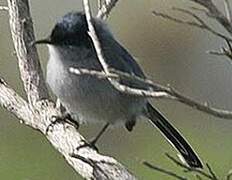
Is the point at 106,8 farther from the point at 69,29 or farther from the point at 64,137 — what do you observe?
the point at 64,137

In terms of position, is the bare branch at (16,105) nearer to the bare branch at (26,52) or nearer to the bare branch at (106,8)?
the bare branch at (26,52)

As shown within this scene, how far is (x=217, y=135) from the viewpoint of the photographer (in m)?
5.56

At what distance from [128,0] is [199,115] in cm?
131

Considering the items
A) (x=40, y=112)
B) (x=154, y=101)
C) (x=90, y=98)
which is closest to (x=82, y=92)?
(x=90, y=98)

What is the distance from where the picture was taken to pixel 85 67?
291cm

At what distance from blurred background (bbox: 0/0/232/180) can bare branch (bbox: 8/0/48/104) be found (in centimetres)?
166

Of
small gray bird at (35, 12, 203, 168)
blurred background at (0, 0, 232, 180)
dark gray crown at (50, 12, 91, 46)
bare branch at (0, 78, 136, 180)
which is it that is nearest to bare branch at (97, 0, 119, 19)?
small gray bird at (35, 12, 203, 168)

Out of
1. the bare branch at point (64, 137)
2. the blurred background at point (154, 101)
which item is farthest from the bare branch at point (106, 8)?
the blurred background at point (154, 101)

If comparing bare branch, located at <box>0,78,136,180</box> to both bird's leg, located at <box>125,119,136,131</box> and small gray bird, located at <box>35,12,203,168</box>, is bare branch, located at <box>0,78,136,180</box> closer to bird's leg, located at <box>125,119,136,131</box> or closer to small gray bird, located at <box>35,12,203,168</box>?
small gray bird, located at <box>35,12,203,168</box>

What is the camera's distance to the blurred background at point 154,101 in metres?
5.18

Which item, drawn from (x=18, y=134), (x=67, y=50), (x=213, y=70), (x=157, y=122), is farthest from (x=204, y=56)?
(x=67, y=50)

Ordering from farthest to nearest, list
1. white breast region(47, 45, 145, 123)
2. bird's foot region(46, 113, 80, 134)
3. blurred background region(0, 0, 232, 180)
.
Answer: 1. blurred background region(0, 0, 232, 180)
2. white breast region(47, 45, 145, 123)
3. bird's foot region(46, 113, 80, 134)

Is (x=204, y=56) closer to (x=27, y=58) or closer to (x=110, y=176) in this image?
(x=27, y=58)

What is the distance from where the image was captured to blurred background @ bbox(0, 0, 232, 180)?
5184 mm
